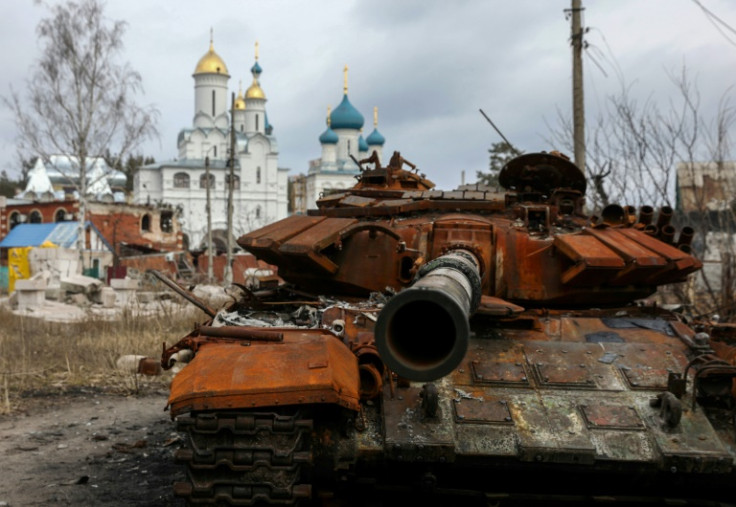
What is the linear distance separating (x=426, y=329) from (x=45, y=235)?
44998 millimetres

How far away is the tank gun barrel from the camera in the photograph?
3.57 metres

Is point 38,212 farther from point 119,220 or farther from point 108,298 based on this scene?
point 108,298

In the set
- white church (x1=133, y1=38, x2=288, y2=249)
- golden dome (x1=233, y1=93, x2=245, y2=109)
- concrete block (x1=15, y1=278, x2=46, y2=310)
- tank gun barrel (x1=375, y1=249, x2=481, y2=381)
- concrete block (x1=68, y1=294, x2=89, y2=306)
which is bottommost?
concrete block (x1=68, y1=294, x2=89, y2=306)

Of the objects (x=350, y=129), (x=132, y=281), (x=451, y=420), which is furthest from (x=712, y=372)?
(x=350, y=129)

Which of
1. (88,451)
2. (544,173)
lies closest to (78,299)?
(88,451)

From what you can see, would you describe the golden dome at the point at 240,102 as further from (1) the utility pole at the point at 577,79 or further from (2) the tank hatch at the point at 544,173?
(2) the tank hatch at the point at 544,173

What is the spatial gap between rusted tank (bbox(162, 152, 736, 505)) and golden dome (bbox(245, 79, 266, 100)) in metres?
65.1

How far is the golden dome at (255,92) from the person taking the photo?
70.4m

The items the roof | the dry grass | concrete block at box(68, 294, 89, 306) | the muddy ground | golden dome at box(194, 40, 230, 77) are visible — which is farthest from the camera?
golden dome at box(194, 40, 230, 77)

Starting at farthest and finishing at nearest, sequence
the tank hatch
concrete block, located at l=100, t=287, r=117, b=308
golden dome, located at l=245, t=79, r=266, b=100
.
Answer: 1. golden dome, located at l=245, t=79, r=266, b=100
2. concrete block, located at l=100, t=287, r=117, b=308
3. the tank hatch

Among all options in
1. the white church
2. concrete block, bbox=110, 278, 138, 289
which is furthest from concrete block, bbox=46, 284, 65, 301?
the white church

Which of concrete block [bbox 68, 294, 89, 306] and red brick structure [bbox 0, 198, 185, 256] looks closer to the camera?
concrete block [bbox 68, 294, 89, 306]

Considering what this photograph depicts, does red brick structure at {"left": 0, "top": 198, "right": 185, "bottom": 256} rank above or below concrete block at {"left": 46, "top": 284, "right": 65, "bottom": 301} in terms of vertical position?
above

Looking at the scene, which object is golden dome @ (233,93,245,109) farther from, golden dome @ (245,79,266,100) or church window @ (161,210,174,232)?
church window @ (161,210,174,232)
